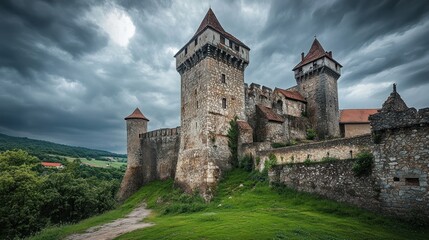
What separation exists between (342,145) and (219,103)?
1348 centimetres

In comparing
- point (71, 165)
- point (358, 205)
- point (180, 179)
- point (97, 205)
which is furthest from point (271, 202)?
point (71, 165)

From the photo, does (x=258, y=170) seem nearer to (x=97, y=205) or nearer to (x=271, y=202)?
(x=271, y=202)

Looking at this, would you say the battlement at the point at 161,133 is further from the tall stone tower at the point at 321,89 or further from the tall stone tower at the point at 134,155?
the tall stone tower at the point at 321,89

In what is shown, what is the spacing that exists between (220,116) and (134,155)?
17.4 meters

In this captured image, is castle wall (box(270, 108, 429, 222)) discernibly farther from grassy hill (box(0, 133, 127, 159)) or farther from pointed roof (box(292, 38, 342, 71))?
grassy hill (box(0, 133, 127, 159))

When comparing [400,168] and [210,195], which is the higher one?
[400,168]

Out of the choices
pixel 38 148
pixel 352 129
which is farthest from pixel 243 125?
pixel 38 148

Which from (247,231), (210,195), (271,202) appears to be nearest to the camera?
(247,231)

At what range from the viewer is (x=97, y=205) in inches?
1227

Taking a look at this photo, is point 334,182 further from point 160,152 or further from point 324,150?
point 160,152

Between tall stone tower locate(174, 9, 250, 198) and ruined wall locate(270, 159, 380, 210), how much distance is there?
923 cm

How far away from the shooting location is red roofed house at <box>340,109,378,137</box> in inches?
1631

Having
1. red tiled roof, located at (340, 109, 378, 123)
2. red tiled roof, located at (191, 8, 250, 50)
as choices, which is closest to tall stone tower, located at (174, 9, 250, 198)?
red tiled roof, located at (191, 8, 250, 50)

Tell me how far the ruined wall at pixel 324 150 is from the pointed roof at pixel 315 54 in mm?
21877
